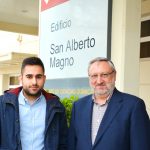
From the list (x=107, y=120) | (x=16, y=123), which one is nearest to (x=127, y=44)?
(x=107, y=120)

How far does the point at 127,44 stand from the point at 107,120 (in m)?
1.56

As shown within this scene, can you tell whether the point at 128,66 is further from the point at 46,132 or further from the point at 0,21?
the point at 0,21

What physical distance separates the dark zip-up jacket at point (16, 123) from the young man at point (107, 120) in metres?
0.17

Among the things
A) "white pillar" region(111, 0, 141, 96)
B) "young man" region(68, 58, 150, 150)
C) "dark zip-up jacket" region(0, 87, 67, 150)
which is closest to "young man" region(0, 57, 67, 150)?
"dark zip-up jacket" region(0, 87, 67, 150)

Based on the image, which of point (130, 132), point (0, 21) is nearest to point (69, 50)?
point (130, 132)

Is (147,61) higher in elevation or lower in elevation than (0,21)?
lower

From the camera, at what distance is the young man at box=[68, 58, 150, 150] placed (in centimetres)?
271

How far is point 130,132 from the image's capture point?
2.73 meters

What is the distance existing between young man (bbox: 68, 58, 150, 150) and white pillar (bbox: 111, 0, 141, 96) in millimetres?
1191

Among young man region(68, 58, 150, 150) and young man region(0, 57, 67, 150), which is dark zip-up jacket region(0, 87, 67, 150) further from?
young man region(68, 58, 150, 150)

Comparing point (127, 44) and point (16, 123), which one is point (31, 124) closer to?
point (16, 123)

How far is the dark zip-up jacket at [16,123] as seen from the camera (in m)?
3.02

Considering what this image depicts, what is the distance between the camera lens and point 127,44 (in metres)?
4.13

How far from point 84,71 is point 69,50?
0.46m
